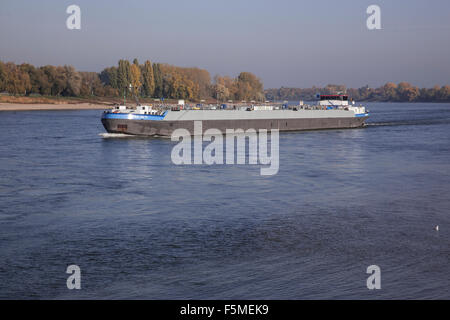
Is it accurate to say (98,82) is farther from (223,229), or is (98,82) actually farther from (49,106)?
(223,229)

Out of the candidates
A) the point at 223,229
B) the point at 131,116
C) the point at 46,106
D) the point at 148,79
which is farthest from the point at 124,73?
the point at 223,229

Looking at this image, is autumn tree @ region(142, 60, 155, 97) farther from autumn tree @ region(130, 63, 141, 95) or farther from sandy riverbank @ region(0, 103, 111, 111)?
sandy riverbank @ region(0, 103, 111, 111)

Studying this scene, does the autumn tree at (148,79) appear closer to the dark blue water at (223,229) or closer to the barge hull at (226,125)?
the barge hull at (226,125)

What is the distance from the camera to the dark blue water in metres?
13.2

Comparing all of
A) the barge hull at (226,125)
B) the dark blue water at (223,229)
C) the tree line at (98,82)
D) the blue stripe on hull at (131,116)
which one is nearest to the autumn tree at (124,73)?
the tree line at (98,82)

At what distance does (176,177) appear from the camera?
29812mm

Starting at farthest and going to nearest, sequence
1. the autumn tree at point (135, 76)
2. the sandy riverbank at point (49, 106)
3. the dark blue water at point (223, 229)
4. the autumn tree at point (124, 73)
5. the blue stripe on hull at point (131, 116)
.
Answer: the autumn tree at point (124, 73) → the autumn tree at point (135, 76) → the sandy riverbank at point (49, 106) → the blue stripe on hull at point (131, 116) → the dark blue water at point (223, 229)

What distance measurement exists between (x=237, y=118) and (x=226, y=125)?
1938 millimetres

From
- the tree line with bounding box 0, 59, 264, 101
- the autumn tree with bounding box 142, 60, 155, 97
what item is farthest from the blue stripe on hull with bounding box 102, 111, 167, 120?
the autumn tree with bounding box 142, 60, 155, 97

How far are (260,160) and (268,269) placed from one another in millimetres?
23148

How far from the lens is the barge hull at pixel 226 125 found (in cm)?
5341

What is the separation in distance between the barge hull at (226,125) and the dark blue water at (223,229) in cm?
1775
